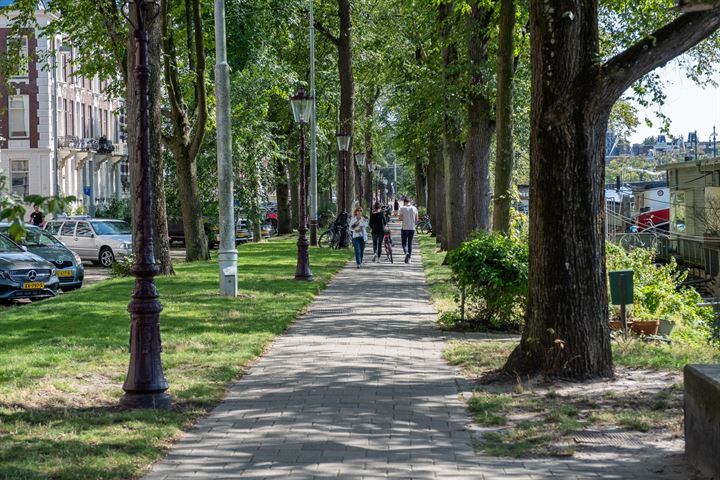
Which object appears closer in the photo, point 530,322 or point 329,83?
point 530,322

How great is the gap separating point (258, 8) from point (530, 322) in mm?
26151

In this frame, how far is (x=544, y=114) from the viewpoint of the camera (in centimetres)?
1026

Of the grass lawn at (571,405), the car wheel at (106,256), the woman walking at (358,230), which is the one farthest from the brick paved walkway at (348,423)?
the car wheel at (106,256)

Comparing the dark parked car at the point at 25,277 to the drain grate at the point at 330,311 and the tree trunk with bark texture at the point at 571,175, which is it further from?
the tree trunk with bark texture at the point at 571,175

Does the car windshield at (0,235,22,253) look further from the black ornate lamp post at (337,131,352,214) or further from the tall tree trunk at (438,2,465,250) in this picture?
the black ornate lamp post at (337,131,352,214)

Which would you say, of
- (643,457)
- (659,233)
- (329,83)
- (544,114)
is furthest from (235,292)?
(329,83)

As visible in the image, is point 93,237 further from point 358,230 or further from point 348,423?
point 348,423


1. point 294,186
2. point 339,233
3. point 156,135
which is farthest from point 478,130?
point 294,186

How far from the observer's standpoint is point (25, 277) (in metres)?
21.6

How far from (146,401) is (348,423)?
5.57ft

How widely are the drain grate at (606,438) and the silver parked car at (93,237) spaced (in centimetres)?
2842

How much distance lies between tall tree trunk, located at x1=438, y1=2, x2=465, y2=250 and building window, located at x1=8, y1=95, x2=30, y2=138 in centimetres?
3434

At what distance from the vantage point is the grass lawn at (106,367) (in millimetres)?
7312

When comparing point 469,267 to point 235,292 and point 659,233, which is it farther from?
point 659,233
